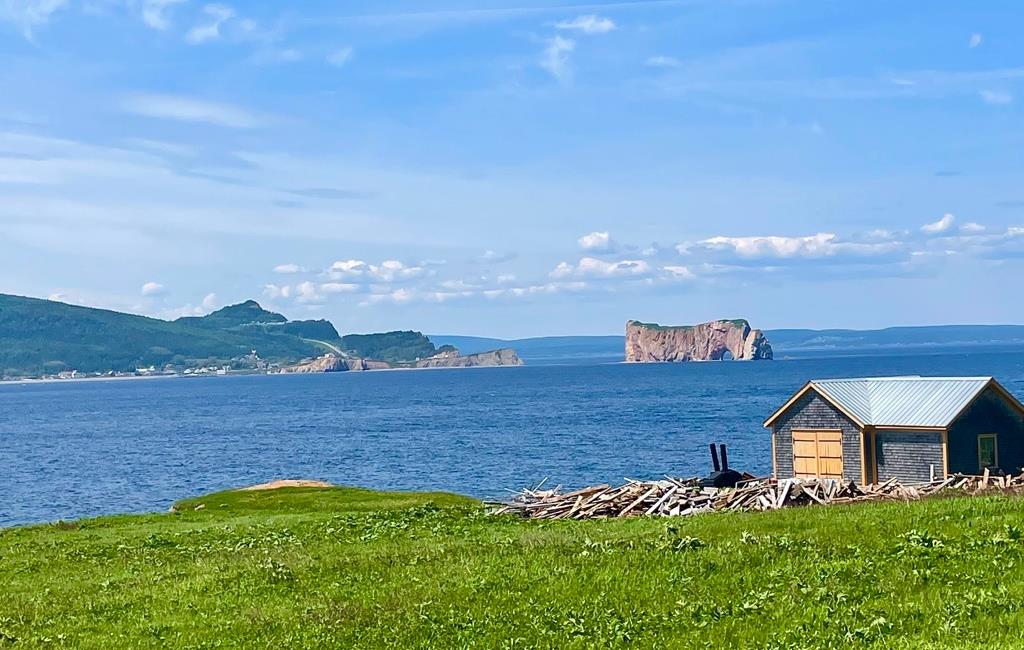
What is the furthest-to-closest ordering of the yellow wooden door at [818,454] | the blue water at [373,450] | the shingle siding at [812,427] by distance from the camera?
the blue water at [373,450]
the yellow wooden door at [818,454]
the shingle siding at [812,427]

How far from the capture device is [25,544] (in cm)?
3800

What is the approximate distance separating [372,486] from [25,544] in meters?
52.2

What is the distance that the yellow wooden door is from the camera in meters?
49.8

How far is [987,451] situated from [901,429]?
3.82m

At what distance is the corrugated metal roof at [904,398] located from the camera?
47.3 m

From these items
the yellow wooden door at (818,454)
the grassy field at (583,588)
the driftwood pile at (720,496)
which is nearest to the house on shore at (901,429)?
the yellow wooden door at (818,454)

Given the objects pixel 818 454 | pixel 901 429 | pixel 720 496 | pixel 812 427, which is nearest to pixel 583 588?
pixel 720 496

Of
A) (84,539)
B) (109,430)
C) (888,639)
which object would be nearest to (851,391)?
(84,539)

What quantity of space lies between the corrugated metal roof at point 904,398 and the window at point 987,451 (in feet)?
6.61

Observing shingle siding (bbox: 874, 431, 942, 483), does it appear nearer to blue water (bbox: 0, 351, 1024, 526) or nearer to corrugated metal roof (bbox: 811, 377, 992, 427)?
corrugated metal roof (bbox: 811, 377, 992, 427)

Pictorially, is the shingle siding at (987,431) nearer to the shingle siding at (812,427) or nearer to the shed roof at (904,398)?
the shed roof at (904,398)

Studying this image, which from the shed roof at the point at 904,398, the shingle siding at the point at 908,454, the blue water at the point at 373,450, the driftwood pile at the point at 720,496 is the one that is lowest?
the blue water at the point at 373,450

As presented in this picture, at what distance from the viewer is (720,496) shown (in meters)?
41.3

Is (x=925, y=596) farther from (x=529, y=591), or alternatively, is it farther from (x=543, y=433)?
(x=543, y=433)
